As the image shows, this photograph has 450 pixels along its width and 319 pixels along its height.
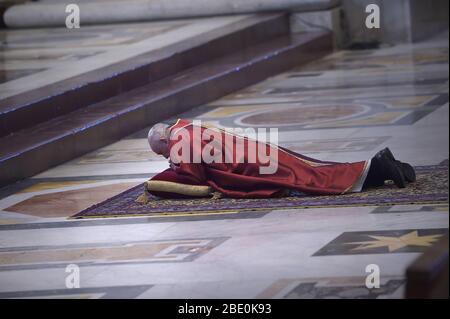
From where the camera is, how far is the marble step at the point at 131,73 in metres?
9.41

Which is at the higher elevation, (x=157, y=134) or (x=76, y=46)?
(x=76, y=46)

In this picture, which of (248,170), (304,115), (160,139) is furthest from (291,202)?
A: (304,115)

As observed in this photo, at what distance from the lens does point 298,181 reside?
22.9 ft

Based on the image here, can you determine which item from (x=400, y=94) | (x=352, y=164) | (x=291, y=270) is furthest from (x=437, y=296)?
(x=400, y=94)

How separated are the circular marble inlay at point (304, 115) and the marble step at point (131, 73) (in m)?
1.29

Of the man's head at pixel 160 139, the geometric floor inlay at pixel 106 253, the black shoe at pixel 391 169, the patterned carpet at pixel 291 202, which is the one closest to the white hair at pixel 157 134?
the man's head at pixel 160 139

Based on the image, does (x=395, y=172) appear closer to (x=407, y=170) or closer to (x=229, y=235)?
(x=407, y=170)

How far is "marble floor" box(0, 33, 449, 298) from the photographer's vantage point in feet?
17.4

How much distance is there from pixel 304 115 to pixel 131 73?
5.85ft

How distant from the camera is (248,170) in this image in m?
7.01

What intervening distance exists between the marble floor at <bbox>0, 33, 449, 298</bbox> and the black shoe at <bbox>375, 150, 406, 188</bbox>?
27cm

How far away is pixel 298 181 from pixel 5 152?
2354 millimetres

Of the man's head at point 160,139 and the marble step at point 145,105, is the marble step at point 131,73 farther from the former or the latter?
the man's head at point 160,139
